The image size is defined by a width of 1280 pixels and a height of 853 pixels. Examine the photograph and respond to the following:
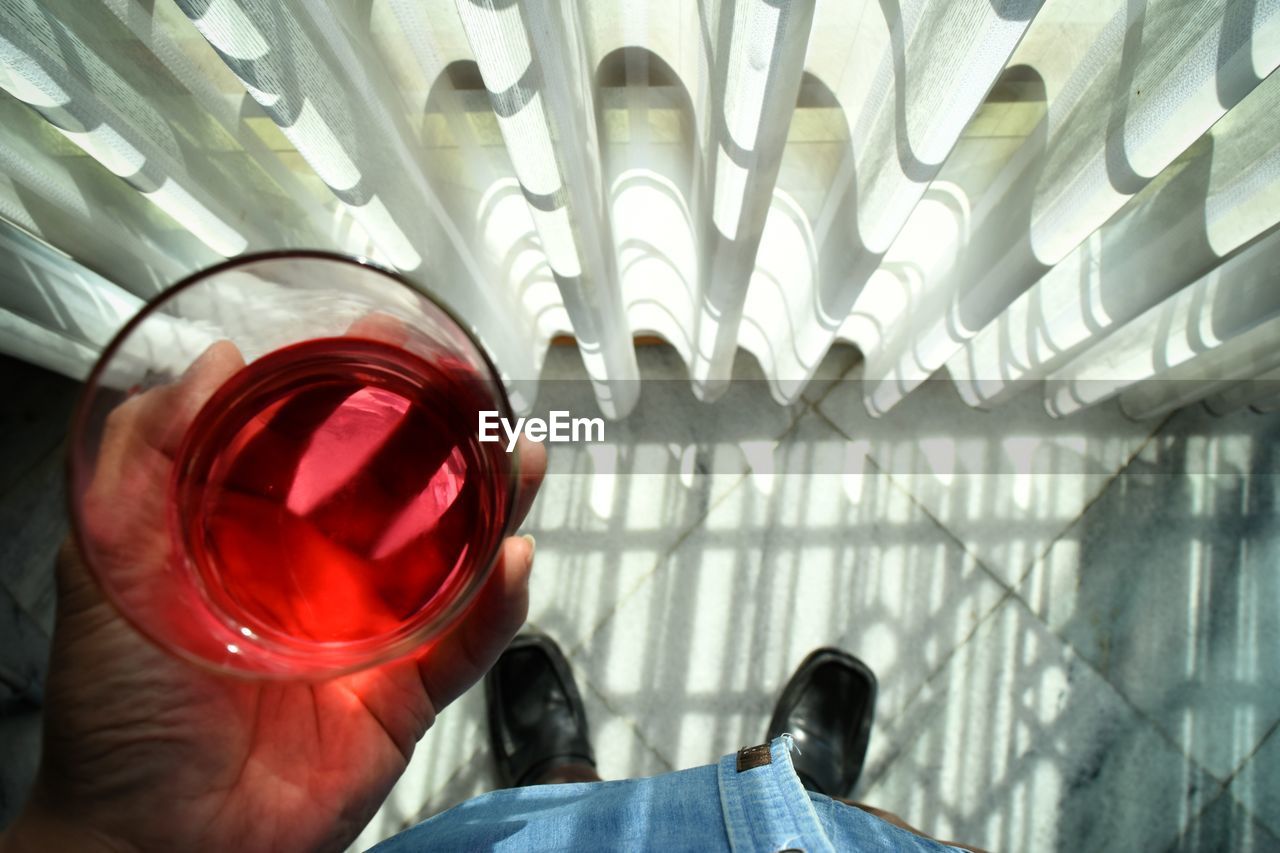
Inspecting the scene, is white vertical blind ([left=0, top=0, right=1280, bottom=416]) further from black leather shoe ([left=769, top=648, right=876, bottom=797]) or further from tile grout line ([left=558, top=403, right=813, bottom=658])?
black leather shoe ([left=769, top=648, right=876, bottom=797])

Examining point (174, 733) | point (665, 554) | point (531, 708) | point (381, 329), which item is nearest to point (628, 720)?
point (531, 708)

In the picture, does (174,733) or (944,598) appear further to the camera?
(944,598)

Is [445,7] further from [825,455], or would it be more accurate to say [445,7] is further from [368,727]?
[825,455]

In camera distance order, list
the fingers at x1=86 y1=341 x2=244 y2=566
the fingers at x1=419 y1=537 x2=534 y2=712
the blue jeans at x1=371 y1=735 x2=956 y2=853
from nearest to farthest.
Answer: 1. the fingers at x1=86 y1=341 x2=244 y2=566
2. the fingers at x1=419 y1=537 x2=534 y2=712
3. the blue jeans at x1=371 y1=735 x2=956 y2=853

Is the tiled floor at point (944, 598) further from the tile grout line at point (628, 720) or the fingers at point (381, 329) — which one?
the fingers at point (381, 329)

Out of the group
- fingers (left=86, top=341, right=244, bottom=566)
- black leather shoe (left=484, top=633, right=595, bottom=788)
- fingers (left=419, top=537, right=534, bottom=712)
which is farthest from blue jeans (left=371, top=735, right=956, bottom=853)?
fingers (left=86, top=341, right=244, bottom=566)

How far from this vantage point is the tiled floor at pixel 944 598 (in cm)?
135

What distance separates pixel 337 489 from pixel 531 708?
2.89 feet

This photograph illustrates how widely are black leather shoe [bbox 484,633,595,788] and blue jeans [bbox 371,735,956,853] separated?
15.6 inches

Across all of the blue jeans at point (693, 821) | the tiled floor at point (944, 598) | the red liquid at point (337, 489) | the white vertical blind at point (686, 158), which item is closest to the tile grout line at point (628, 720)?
the tiled floor at point (944, 598)

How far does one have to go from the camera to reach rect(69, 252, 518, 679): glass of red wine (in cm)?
50

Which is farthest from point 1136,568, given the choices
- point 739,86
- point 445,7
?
point 445,7

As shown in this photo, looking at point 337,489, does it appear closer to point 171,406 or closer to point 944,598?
point 171,406

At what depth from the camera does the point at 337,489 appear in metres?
0.57
